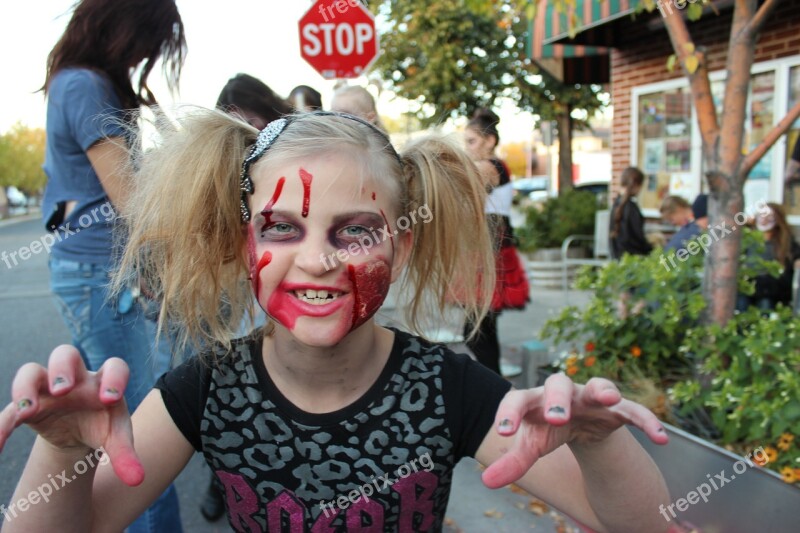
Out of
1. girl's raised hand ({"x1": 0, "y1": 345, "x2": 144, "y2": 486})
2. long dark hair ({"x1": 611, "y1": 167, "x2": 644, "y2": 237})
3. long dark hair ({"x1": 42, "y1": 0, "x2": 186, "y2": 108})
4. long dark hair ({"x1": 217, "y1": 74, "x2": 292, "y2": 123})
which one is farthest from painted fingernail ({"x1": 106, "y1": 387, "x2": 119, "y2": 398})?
long dark hair ({"x1": 611, "y1": 167, "x2": 644, "y2": 237})

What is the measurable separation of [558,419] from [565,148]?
49.1 feet

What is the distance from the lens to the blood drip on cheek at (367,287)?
1408mm

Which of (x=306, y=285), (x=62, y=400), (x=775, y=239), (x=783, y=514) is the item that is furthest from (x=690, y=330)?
(x=62, y=400)

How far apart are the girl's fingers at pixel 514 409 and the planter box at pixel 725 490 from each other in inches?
65.0

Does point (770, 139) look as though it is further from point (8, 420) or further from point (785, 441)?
point (8, 420)

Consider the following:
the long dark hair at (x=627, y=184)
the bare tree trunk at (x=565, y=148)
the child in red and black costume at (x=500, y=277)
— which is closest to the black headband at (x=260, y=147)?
the child in red and black costume at (x=500, y=277)

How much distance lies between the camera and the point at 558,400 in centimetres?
103

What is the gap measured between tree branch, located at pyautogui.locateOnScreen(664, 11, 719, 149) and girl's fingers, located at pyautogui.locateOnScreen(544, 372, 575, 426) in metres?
2.69

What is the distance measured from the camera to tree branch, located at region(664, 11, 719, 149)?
129 inches

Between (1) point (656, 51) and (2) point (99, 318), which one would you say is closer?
(2) point (99, 318)

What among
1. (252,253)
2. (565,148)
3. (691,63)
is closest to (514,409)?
(252,253)

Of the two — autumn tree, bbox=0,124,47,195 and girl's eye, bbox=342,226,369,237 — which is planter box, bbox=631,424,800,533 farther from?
autumn tree, bbox=0,124,47,195

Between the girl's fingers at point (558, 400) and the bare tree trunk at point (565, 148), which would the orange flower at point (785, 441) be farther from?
the bare tree trunk at point (565, 148)

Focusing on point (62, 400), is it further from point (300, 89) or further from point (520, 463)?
point (300, 89)
